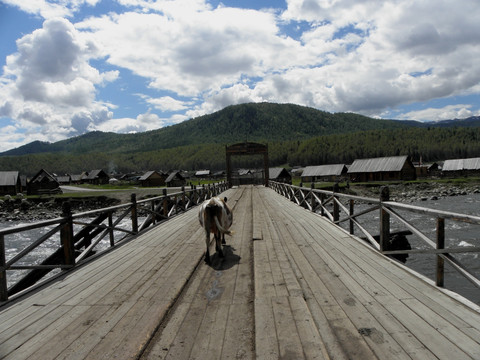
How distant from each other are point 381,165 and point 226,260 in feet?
206

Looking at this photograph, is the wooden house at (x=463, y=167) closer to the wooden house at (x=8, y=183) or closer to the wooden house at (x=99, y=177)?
the wooden house at (x=8, y=183)

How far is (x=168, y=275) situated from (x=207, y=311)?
153 cm

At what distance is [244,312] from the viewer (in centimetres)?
354

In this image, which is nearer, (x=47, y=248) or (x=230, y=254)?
(x=230, y=254)

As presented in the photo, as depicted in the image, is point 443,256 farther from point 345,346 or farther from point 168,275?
point 168,275

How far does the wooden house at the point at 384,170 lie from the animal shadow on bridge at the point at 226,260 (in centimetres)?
6078

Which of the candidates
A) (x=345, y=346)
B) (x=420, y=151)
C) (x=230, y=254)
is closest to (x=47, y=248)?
(x=230, y=254)

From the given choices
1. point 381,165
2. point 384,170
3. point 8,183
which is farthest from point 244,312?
point 381,165

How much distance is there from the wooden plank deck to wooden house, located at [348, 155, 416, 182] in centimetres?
6072

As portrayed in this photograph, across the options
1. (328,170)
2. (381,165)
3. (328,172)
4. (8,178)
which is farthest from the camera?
(328,170)

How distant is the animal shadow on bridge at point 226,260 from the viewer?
17.7ft

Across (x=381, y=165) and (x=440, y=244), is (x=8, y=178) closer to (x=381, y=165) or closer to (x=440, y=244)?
(x=440, y=244)

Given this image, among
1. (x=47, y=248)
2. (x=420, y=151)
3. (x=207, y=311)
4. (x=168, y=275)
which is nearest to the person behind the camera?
(x=207, y=311)

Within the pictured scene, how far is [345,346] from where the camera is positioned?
2.76 meters
